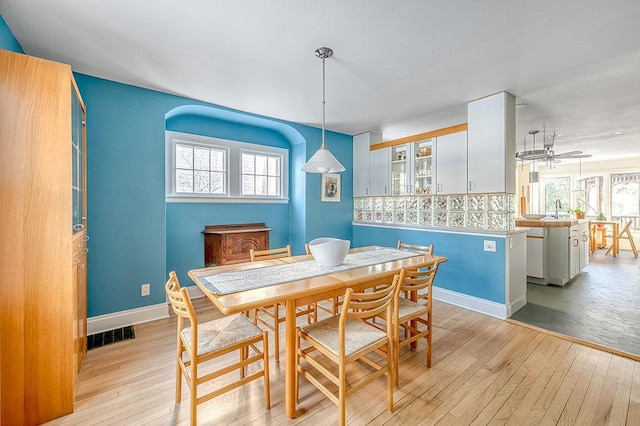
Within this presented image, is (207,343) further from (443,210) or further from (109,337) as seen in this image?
(443,210)

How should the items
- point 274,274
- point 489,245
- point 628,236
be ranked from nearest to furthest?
point 274,274 → point 489,245 → point 628,236

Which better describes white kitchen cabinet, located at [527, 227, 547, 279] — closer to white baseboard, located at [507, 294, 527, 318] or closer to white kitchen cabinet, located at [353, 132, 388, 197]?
white baseboard, located at [507, 294, 527, 318]

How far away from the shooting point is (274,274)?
200cm

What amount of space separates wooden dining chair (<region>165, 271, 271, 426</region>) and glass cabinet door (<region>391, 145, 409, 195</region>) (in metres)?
3.08

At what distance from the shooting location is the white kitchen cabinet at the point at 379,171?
4340 mm

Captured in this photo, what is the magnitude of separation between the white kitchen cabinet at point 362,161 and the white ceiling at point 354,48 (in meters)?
1.23

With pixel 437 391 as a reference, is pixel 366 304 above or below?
above

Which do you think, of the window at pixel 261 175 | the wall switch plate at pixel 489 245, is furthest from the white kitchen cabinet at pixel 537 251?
the window at pixel 261 175

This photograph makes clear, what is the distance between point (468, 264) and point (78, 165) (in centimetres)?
398

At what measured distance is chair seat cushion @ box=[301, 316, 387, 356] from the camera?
Result: 63.2 inches

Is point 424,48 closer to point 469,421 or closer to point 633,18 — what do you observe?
point 633,18

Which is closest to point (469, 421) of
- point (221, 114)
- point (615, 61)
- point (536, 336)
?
point (536, 336)

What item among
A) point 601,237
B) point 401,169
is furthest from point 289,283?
point 601,237

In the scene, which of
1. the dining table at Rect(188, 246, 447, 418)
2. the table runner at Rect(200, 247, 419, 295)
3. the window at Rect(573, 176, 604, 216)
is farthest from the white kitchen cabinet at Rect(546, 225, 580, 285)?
the window at Rect(573, 176, 604, 216)
